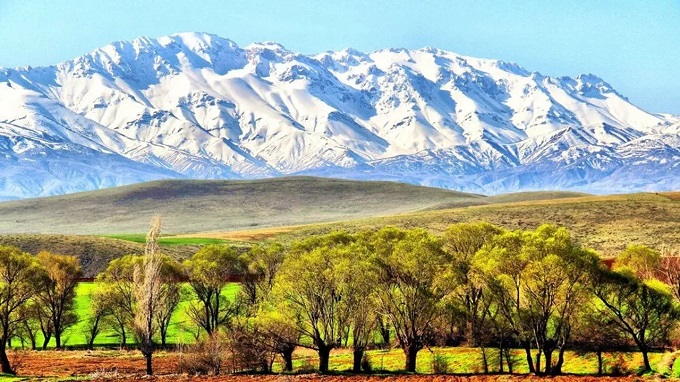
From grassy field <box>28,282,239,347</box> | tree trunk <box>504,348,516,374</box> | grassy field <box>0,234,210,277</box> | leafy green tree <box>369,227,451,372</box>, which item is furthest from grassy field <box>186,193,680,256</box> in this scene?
grassy field <box>28,282,239,347</box>

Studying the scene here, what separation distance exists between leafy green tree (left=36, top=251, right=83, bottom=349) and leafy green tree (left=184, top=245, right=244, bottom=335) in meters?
13.6

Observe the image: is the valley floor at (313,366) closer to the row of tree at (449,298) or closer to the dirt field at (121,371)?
the dirt field at (121,371)

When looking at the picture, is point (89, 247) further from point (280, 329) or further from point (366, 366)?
point (366, 366)

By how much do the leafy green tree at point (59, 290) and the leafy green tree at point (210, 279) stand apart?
13619 mm

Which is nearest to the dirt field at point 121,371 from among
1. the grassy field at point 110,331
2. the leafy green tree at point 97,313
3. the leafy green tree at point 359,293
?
the leafy green tree at point 97,313

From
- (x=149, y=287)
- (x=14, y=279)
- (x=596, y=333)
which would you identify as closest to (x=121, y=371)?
(x=14, y=279)

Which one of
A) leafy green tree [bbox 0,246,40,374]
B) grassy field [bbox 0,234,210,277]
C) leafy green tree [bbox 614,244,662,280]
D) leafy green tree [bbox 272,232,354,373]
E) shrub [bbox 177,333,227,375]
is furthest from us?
grassy field [bbox 0,234,210,277]

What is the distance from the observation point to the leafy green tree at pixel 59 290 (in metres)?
81.5

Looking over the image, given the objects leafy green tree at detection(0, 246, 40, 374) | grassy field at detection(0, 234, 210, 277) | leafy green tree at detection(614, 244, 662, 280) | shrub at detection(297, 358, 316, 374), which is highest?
grassy field at detection(0, 234, 210, 277)

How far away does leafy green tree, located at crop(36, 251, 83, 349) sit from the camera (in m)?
81.5

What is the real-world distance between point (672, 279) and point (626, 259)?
4917 mm

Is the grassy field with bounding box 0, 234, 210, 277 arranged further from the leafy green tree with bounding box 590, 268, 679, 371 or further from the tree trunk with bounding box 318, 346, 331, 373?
the leafy green tree with bounding box 590, 268, 679, 371

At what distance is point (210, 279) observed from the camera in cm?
7825

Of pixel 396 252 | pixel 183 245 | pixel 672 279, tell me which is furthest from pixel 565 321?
pixel 183 245
